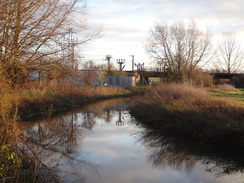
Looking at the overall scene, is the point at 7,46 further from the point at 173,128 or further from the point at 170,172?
the point at 173,128

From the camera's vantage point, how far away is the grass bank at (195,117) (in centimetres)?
962

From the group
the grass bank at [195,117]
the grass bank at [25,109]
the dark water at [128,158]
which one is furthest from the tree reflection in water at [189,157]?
the grass bank at [25,109]

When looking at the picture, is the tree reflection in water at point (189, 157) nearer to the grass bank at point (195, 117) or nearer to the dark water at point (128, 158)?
the dark water at point (128, 158)

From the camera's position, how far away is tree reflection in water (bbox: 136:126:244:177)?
26.2 feet

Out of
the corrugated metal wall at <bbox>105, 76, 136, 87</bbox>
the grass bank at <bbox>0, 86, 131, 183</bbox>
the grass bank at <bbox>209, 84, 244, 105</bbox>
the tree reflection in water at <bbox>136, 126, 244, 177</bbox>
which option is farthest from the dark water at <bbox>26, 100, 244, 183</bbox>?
the corrugated metal wall at <bbox>105, 76, 136, 87</bbox>

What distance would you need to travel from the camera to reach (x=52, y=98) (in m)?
22.0

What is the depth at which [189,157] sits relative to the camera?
9.07 meters

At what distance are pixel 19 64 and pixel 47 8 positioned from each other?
2420mm

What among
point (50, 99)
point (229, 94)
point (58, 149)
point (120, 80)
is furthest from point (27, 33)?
point (120, 80)

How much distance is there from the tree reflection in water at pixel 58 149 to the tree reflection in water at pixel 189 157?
2.35 metres

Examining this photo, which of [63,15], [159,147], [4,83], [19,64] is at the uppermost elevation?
[63,15]

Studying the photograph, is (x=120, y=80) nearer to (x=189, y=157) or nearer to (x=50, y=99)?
(x=50, y=99)

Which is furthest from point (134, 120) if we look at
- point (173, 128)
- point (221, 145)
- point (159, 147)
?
point (221, 145)

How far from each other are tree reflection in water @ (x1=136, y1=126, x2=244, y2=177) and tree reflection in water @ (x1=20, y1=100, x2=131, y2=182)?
235 centimetres
